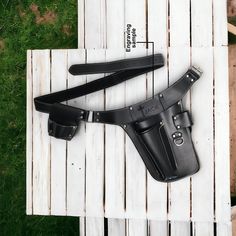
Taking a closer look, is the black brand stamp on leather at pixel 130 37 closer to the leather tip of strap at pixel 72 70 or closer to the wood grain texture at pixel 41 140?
the leather tip of strap at pixel 72 70

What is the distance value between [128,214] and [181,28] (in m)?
1.05

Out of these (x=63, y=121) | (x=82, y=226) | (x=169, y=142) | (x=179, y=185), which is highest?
(x=63, y=121)

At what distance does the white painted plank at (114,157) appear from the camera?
222 cm

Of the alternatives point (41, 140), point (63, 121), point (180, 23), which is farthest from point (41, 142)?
point (180, 23)

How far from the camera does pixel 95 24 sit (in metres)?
2.26

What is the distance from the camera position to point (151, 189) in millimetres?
2211

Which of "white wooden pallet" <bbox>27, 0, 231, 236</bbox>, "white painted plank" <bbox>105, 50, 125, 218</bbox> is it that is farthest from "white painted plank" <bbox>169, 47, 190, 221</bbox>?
"white painted plank" <bbox>105, 50, 125, 218</bbox>

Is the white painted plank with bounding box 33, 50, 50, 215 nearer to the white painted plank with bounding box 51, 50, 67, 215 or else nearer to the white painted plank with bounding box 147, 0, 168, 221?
the white painted plank with bounding box 51, 50, 67, 215

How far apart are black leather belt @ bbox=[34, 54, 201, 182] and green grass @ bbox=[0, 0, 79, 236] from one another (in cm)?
45

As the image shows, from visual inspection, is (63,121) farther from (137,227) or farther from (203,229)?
(203,229)

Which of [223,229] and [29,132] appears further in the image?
[29,132]

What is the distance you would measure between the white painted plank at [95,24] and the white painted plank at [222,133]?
620 millimetres

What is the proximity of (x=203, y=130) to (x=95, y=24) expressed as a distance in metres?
0.83

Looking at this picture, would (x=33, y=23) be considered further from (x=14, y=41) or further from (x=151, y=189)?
(x=151, y=189)
